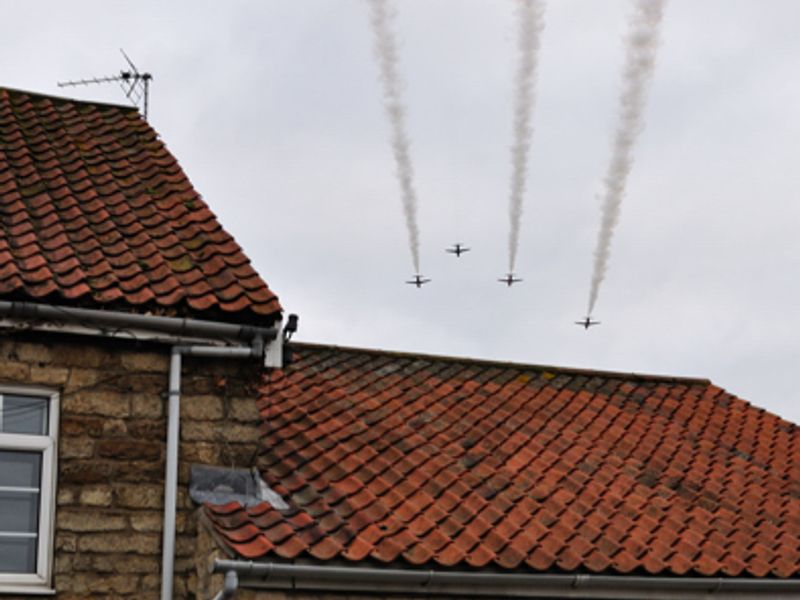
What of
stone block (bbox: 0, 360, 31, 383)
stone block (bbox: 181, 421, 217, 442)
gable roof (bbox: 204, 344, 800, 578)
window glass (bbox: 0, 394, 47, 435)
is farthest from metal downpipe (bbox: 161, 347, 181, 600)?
stone block (bbox: 0, 360, 31, 383)

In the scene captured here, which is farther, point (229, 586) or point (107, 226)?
→ point (107, 226)

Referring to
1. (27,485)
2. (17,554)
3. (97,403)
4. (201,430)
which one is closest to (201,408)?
(201,430)

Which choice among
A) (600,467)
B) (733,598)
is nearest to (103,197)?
(600,467)

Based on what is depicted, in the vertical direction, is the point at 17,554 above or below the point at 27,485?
below

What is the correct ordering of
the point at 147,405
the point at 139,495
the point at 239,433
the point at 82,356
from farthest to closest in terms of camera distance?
1. the point at 239,433
2. the point at 147,405
3. the point at 82,356
4. the point at 139,495

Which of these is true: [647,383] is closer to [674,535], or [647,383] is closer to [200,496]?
[674,535]

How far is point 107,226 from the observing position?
12516 millimetres

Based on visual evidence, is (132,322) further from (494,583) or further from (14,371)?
(494,583)

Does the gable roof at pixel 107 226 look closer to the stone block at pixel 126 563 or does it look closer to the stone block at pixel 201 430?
the stone block at pixel 201 430

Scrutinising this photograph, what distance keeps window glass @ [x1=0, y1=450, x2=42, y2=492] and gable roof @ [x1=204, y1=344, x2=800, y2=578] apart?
137 cm

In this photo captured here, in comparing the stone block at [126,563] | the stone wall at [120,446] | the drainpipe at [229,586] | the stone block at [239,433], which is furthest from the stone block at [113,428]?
the drainpipe at [229,586]

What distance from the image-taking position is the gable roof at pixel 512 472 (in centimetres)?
1162

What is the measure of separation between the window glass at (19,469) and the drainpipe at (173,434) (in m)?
1.00

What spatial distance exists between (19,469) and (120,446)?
0.79 meters
